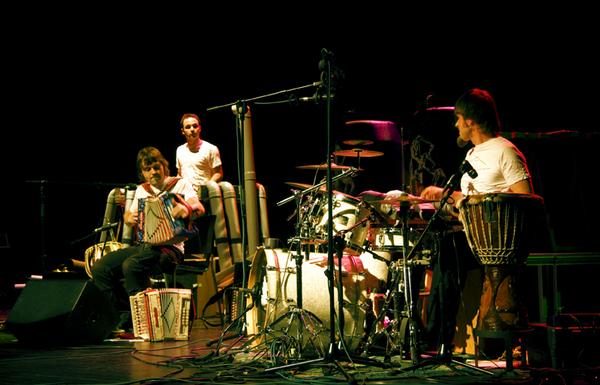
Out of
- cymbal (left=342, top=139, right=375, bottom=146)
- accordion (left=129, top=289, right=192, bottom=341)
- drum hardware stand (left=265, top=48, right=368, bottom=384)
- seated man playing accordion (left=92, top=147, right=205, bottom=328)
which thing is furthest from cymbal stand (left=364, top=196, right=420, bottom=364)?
seated man playing accordion (left=92, top=147, right=205, bottom=328)

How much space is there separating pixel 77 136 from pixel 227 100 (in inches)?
98.7

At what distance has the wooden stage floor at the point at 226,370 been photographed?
4.24m

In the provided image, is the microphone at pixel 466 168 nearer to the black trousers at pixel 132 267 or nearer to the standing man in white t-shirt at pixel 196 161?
the black trousers at pixel 132 267

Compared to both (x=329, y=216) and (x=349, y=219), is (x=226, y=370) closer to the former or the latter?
(x=329, y=216)

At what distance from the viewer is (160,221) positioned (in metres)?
7.05

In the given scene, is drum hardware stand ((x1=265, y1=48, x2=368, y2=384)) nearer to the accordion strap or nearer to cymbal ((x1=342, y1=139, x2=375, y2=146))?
cymbal ((x1=342, y1=139, x2=375, y2=146))

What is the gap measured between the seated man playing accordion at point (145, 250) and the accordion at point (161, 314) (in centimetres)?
31

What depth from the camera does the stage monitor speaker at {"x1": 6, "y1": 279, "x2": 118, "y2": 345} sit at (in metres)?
6.11

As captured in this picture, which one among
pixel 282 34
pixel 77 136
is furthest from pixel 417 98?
pixel 77 136

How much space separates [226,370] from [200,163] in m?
4.64

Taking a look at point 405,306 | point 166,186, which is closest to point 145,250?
point 166,186

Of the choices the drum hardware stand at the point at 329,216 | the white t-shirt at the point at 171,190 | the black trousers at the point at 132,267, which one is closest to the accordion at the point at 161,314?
the black trousers at the point at 132,267

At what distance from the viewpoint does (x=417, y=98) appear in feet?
28.0

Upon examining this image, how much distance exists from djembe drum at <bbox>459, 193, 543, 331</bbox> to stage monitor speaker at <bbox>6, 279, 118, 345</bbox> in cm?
335
